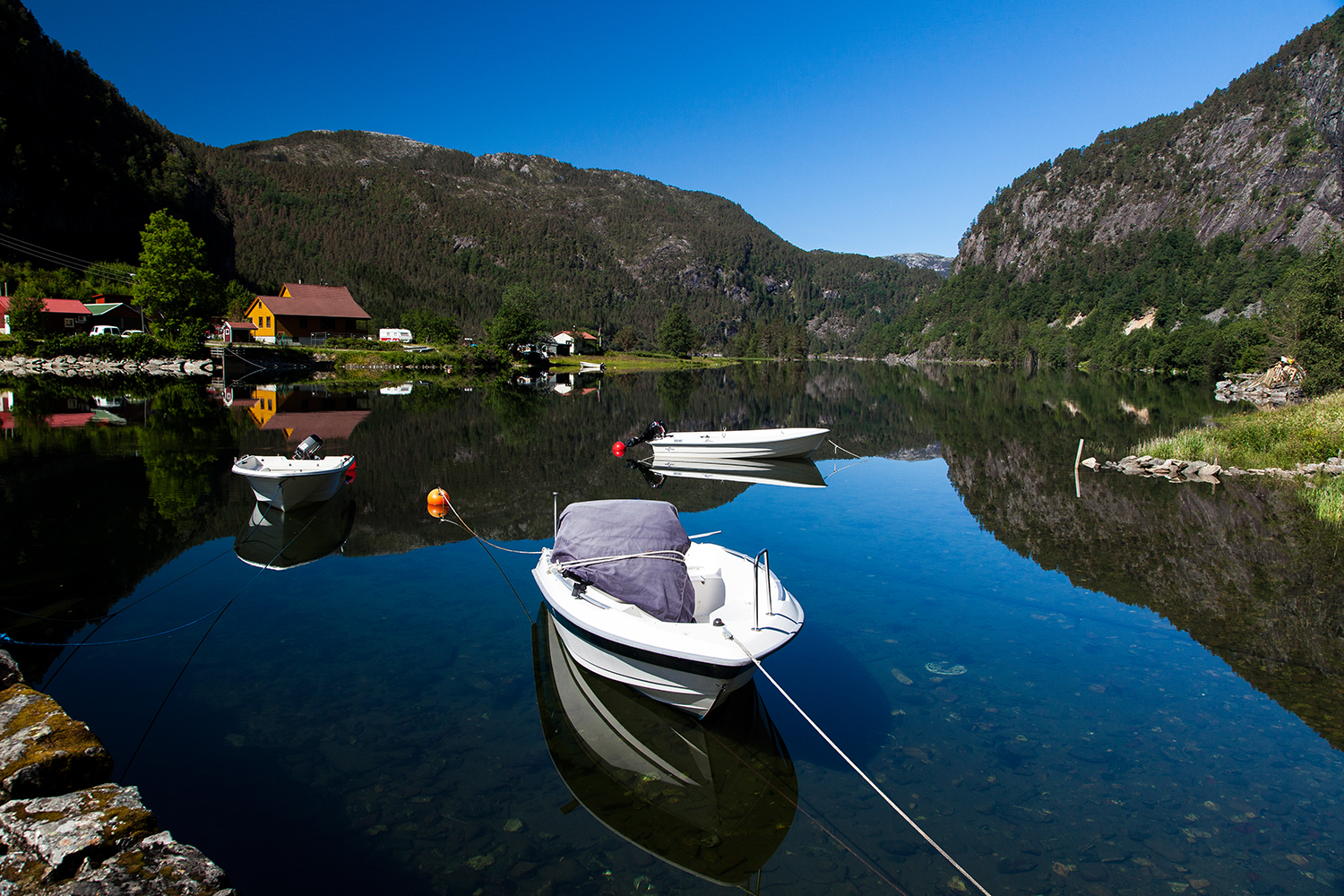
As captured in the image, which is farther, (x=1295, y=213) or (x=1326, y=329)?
(x=1295, y=213)

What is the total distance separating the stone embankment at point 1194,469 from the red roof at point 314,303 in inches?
3986

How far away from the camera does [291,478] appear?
17.4 metres

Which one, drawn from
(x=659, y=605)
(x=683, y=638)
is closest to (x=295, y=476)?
(x=659, y=605)

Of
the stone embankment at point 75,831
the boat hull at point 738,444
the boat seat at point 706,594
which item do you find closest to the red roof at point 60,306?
the boat hull at point 738,444

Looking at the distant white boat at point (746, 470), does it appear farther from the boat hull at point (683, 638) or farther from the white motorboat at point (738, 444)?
the boat hull at point (683, 638)

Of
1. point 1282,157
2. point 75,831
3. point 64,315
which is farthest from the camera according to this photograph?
point 1282,157

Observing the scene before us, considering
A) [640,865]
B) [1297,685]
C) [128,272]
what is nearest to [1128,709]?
[1297,685]

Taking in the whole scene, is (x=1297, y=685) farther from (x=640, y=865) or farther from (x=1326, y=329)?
(x=1326, y=329)

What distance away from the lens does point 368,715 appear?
8.59 meters

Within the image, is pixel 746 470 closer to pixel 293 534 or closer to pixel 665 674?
pixel 293 534

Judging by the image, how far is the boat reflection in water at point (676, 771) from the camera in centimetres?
653

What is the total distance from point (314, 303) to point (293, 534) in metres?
95.2

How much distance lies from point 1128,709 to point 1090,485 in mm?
16931

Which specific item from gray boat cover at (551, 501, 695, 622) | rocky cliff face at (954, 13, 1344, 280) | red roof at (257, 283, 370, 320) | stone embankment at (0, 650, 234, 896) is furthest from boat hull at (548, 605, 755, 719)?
rocky cliff face at (954, 13, 1344, 280)
